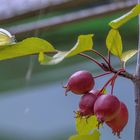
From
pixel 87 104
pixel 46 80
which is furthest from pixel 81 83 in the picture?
pixel 46 80

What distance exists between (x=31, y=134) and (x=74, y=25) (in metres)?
0.73

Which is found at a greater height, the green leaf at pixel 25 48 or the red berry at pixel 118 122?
the green leaf at pixel 25 48

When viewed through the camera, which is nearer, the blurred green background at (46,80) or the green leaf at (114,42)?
the green leaf at (114,42)

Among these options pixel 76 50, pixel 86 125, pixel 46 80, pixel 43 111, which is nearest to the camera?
pixel 76 50

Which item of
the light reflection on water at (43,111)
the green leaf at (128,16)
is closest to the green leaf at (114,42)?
the green leaf at (128,16)

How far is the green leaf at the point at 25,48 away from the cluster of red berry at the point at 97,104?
0.13 feet

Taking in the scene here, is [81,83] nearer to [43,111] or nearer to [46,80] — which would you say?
[43,111]

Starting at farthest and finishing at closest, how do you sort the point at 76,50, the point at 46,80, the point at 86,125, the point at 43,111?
the point at 46,80 < the point at 43,111 < the point at 86,125 < the point at 76,50

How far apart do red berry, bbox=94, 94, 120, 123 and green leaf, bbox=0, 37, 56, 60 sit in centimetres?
6

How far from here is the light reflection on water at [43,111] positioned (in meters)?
1.08

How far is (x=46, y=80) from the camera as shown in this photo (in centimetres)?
132

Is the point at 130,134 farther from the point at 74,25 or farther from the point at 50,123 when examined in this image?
the point at 74,25

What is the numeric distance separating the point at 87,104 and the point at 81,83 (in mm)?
20

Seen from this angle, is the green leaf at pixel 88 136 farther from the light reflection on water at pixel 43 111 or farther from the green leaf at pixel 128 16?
the light reflection on water at pixel 43 111
